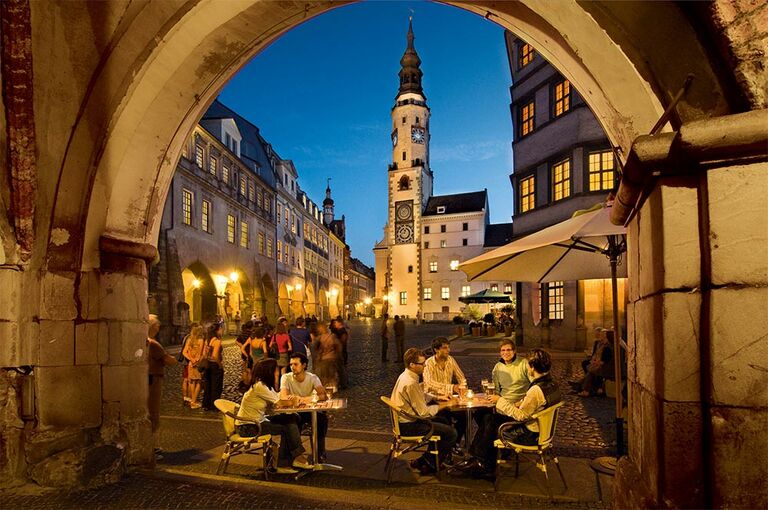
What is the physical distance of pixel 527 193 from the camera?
2152 centimetres

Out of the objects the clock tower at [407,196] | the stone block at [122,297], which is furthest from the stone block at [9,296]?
the clock tower at [407,196]

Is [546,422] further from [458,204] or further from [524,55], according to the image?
[458,204]

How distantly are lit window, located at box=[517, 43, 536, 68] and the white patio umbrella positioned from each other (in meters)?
15.7

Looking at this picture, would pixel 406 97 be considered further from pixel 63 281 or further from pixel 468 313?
pixel 63 281

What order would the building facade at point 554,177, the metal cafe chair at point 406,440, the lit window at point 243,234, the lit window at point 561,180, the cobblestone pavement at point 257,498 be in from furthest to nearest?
the lit window at point 243,234 → the lit window at point 561,180 → the building facade at point 554,177 → the metal cafe chair at point 406,440 → the cobblestone pavement at point 257,498

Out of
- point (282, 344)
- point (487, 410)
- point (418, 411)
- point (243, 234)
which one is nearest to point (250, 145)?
point (243, 234)

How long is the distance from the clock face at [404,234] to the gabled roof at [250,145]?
24.4 meters

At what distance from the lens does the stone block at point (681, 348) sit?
269 cm

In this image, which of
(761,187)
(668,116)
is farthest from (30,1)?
(761,187)

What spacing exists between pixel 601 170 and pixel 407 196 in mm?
43106

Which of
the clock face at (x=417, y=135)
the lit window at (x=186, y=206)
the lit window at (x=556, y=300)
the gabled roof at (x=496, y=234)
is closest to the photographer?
the lit window at (x=556, y=300)

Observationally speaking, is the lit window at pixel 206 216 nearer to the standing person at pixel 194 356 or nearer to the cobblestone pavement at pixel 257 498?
the standing person at pixel 194 356

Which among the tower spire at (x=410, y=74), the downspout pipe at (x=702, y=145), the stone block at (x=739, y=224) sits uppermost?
the tower spire at (x=410, y=74)

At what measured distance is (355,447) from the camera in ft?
21.7
